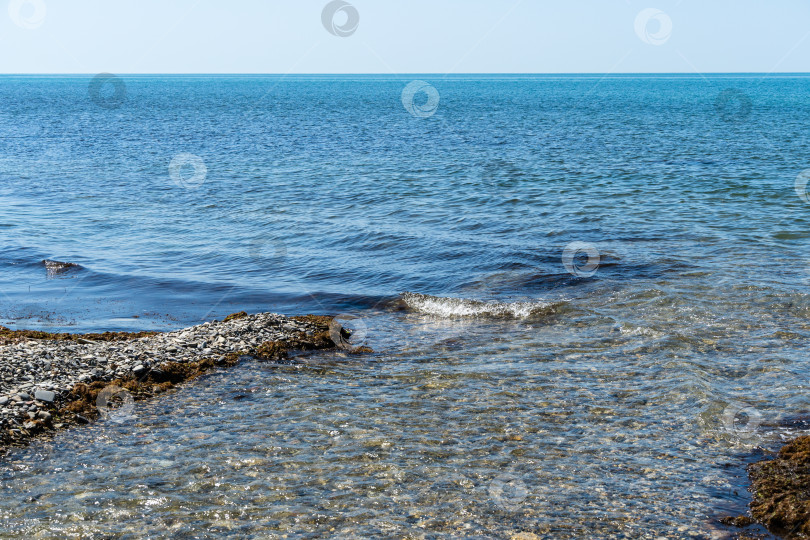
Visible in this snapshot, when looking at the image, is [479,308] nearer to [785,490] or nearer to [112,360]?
[112,360]

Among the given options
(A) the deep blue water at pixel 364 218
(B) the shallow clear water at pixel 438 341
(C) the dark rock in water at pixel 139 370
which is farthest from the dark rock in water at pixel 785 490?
(C) the dark rock in water at pixel 139 370

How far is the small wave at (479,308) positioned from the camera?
57.3 feet

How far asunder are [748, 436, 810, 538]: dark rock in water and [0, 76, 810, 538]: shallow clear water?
30cm

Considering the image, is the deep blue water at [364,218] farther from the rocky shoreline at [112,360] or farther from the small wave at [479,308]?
the rocky shoreline at [112,360]

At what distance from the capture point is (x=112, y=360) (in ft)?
43.3

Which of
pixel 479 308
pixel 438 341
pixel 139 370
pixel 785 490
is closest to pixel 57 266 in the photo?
pixel 139 370

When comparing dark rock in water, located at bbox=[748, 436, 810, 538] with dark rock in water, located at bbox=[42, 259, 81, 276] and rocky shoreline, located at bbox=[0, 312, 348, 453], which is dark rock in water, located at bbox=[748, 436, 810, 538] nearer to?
rocky shoreline, located at bbox=[0, 312, 348, 453]

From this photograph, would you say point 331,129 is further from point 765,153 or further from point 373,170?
point 765,153

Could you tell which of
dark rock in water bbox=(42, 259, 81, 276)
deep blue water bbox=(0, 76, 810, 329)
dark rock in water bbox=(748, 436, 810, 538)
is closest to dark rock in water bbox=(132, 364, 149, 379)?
deep blue water bbox=(0, 76, 810, 329)

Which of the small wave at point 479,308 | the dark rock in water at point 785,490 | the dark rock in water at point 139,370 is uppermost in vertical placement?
the dark rock in water at point 139,370

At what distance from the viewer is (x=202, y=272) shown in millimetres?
22312

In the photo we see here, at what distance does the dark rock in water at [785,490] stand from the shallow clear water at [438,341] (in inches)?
11.7

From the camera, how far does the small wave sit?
57.3 feet

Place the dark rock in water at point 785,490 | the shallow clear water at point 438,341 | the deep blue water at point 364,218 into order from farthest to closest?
the deep blue water at point 364,218
the shallow clear water at point 438,341
the dark rock in water at point 785,490
